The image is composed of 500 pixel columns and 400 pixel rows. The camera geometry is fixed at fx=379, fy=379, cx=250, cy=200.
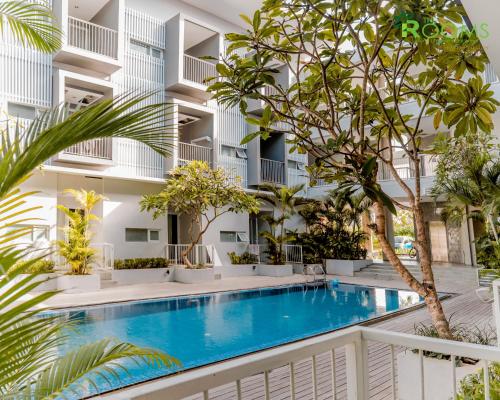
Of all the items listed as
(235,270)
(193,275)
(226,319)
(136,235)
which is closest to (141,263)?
(136,235)

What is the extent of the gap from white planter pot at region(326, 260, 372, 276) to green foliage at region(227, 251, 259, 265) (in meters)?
3.34

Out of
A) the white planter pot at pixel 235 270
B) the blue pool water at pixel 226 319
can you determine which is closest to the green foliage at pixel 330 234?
the white planter pot at pixel 235 270

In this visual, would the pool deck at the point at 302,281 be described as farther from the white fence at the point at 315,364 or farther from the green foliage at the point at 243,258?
the white fence at the point at 315,364

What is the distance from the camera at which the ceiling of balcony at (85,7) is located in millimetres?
14094

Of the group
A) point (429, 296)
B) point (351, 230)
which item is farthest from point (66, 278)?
point (351, 230)

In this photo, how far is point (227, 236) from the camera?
17.2 meters

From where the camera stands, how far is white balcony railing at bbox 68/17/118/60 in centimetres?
1320

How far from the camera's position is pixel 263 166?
17.9 meters

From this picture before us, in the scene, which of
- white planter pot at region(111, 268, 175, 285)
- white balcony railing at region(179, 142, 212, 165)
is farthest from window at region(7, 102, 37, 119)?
white planter pot at region(111, 268, 175, 285)

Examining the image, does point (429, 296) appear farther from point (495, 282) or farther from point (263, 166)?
point (263, 166)

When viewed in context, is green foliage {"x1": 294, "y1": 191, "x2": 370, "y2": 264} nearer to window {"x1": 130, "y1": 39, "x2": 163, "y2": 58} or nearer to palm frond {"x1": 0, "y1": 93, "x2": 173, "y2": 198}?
window {"x1": 130, "y1": 39, "x2": 163, "y2": 58}

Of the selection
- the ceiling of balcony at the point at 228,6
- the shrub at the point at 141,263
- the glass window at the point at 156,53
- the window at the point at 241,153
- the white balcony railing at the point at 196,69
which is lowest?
the shrub at the point at 141,263

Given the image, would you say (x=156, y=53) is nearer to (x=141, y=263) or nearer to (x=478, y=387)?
(x=141, y=263)

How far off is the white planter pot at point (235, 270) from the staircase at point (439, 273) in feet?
14.8
